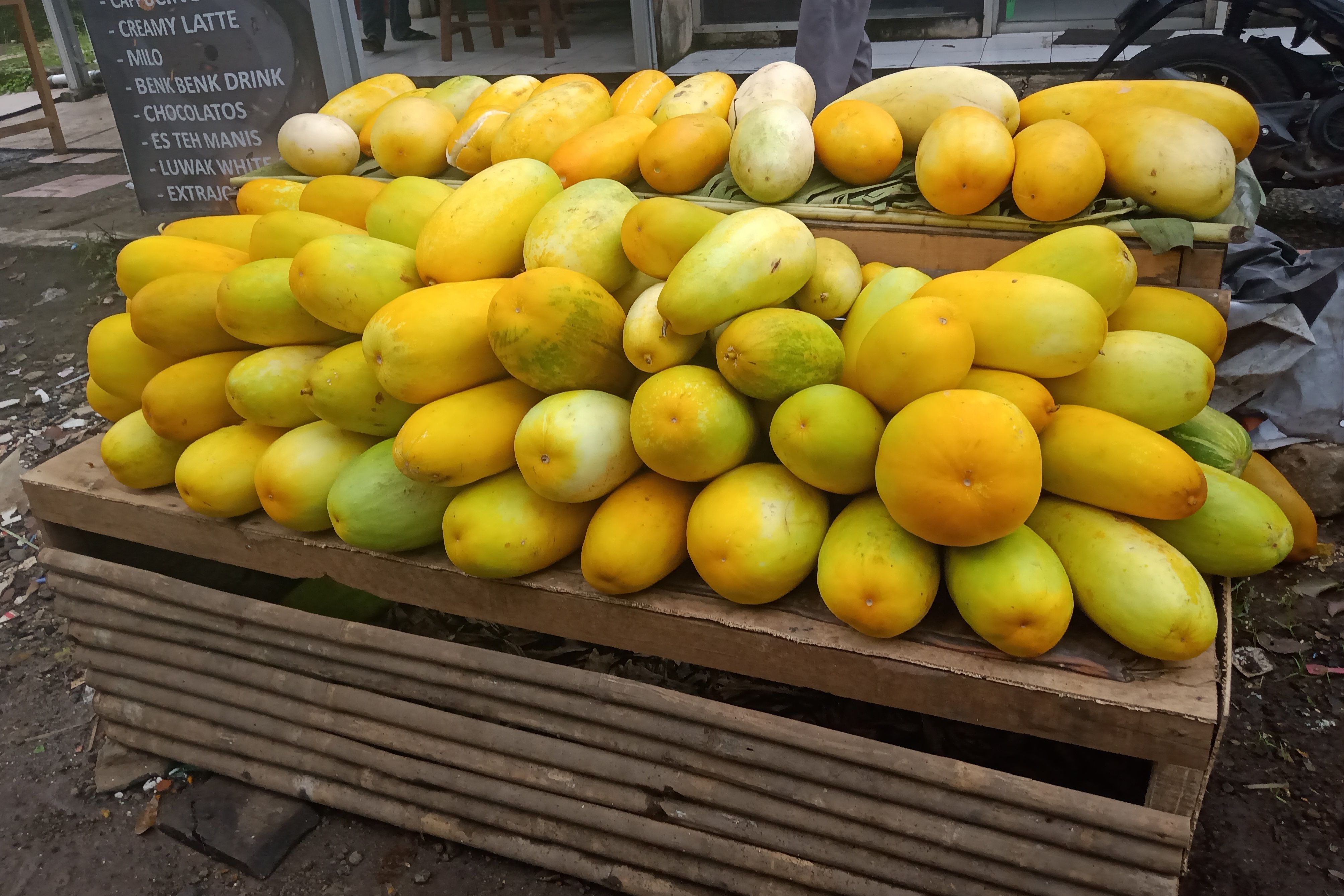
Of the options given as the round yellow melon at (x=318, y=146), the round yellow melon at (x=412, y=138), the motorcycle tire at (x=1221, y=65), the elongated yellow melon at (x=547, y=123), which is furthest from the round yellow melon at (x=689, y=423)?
the motorcycle tire at (x=1221, y=65)

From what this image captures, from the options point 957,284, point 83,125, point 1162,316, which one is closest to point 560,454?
point 957,284

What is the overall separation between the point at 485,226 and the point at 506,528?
1.99 ft

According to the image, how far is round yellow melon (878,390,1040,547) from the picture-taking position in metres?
1.21

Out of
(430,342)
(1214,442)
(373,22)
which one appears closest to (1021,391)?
(1214,442)

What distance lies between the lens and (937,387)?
1.32 m

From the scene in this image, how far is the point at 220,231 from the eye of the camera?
2123 mm

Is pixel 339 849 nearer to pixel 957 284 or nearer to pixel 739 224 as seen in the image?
pixel 739 224

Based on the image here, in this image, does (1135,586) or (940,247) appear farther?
(940,247)

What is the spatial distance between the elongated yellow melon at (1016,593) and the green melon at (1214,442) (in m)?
0.43

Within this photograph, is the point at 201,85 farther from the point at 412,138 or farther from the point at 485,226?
the point at 485,226

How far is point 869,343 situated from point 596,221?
0.59 meters

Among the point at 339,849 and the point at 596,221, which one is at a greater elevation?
the point at 596,221

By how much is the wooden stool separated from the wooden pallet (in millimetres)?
6350

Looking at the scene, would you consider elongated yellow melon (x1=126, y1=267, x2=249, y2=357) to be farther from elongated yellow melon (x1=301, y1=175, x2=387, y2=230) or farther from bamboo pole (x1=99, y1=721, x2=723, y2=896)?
bamboo pole (x1=99, y1=721, x2=723, y2=896)
